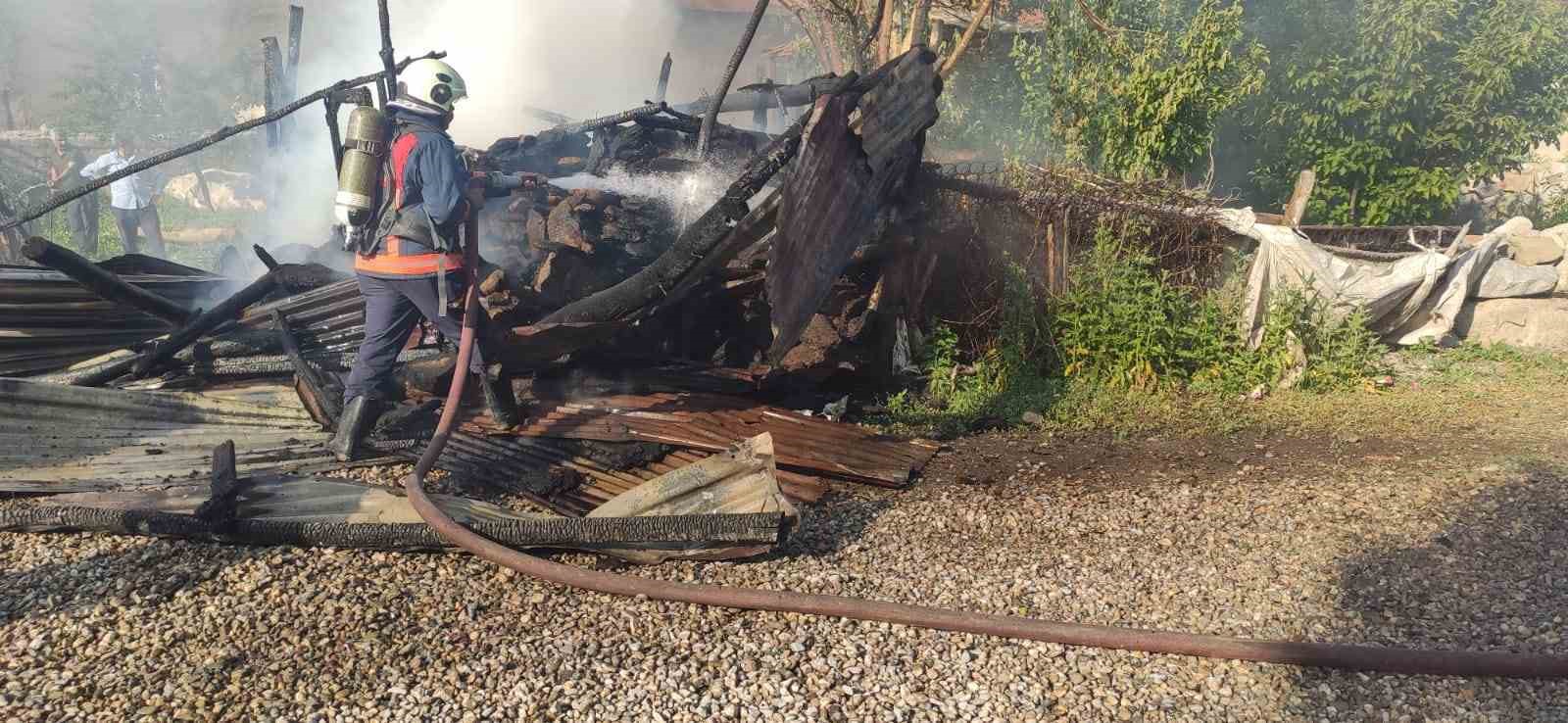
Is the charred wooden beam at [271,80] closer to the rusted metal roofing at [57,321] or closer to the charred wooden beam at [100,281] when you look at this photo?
the rusted metal roofing at [57,321]

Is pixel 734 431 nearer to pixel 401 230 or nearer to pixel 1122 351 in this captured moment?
pixel 401 230

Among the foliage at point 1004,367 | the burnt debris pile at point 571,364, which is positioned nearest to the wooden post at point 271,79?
the burnt debris pile at point 571,364

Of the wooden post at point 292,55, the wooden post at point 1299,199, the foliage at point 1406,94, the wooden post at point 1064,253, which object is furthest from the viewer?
the foliage at point 1406,94

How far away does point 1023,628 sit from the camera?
350 centimetres

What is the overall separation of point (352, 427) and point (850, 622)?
3.03 meters

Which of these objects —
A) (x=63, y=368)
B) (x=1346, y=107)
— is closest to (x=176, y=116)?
(x=63, y=368)

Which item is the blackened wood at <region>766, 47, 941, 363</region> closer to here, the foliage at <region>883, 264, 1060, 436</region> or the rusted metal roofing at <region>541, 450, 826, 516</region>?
the rusted metal roofing at <region>541, 450, 826, 516</region>

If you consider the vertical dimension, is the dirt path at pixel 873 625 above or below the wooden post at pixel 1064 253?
below

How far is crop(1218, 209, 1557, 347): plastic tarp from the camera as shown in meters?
8.04

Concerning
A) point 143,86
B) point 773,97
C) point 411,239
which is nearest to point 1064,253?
point 773,97

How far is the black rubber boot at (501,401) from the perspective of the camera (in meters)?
5.42

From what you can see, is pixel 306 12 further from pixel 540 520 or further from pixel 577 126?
pixel 540 520

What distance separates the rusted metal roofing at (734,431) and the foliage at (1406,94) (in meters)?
9.02

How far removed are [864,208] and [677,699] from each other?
336cm
